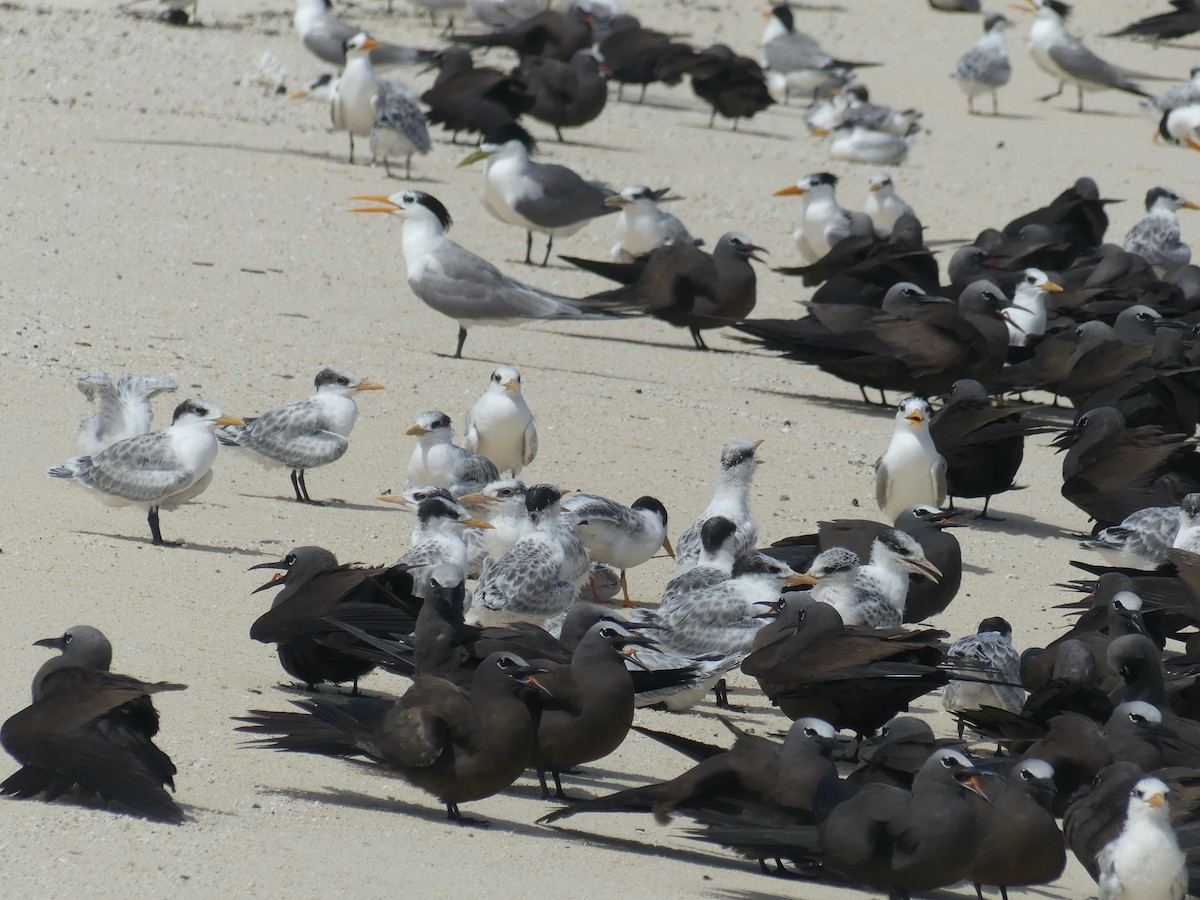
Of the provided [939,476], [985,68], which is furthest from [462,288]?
[985,68]

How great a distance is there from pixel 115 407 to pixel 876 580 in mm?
3518

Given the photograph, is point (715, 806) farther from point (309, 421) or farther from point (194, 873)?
point (309, 421)

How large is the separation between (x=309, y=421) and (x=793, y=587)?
8.42 feet

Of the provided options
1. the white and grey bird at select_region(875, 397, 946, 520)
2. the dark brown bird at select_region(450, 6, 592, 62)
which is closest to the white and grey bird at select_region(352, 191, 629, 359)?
the white and grey bird at select_region(875, 397, 946, 520)

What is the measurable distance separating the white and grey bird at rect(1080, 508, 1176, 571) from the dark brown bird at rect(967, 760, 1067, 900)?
11.3ft

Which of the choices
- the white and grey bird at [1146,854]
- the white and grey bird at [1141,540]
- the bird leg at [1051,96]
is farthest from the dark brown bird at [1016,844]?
the bird leg at [1051,96]

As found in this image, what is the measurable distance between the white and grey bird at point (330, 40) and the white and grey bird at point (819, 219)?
653cm

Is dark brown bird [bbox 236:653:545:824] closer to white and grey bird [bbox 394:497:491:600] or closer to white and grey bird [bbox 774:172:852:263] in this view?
white and grey bird [bbox 394:497:491:600]

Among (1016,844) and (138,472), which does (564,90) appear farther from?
(1016,844)

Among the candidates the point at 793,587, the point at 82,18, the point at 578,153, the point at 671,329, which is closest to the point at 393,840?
the point at 793,587

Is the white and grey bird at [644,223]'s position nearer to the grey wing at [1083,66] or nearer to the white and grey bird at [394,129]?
the white and grey bird at [394,129]

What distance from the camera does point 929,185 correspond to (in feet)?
59.8

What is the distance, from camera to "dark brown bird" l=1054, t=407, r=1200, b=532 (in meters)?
9.22

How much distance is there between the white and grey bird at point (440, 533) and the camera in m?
7.13
